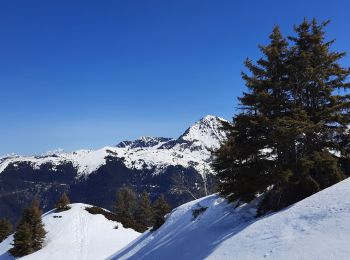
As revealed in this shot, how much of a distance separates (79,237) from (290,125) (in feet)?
118

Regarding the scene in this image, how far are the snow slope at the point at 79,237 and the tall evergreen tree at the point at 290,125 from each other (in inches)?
1053

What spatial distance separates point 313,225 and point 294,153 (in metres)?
6.77

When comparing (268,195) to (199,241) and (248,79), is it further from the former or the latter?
(248,79)

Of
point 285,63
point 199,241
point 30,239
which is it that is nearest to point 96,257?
point 30,239

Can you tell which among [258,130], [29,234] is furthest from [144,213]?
[258,130]

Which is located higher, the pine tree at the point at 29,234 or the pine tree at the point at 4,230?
the pine tree at the point at 4,230

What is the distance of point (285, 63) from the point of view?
22.4m

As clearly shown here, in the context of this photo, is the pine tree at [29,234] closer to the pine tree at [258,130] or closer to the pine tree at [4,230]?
the pine tree at [4,230]

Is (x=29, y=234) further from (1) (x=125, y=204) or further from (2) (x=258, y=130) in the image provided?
(1) (x=125, y=204)

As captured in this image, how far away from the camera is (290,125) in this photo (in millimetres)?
19328

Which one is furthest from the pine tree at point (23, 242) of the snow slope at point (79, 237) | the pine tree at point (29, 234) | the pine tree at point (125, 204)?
the pine tree at point (125, 204)

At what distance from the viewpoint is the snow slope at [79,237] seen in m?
43.2

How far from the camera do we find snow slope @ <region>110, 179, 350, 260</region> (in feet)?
43.7

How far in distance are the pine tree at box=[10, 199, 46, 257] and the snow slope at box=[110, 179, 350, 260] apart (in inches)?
943
